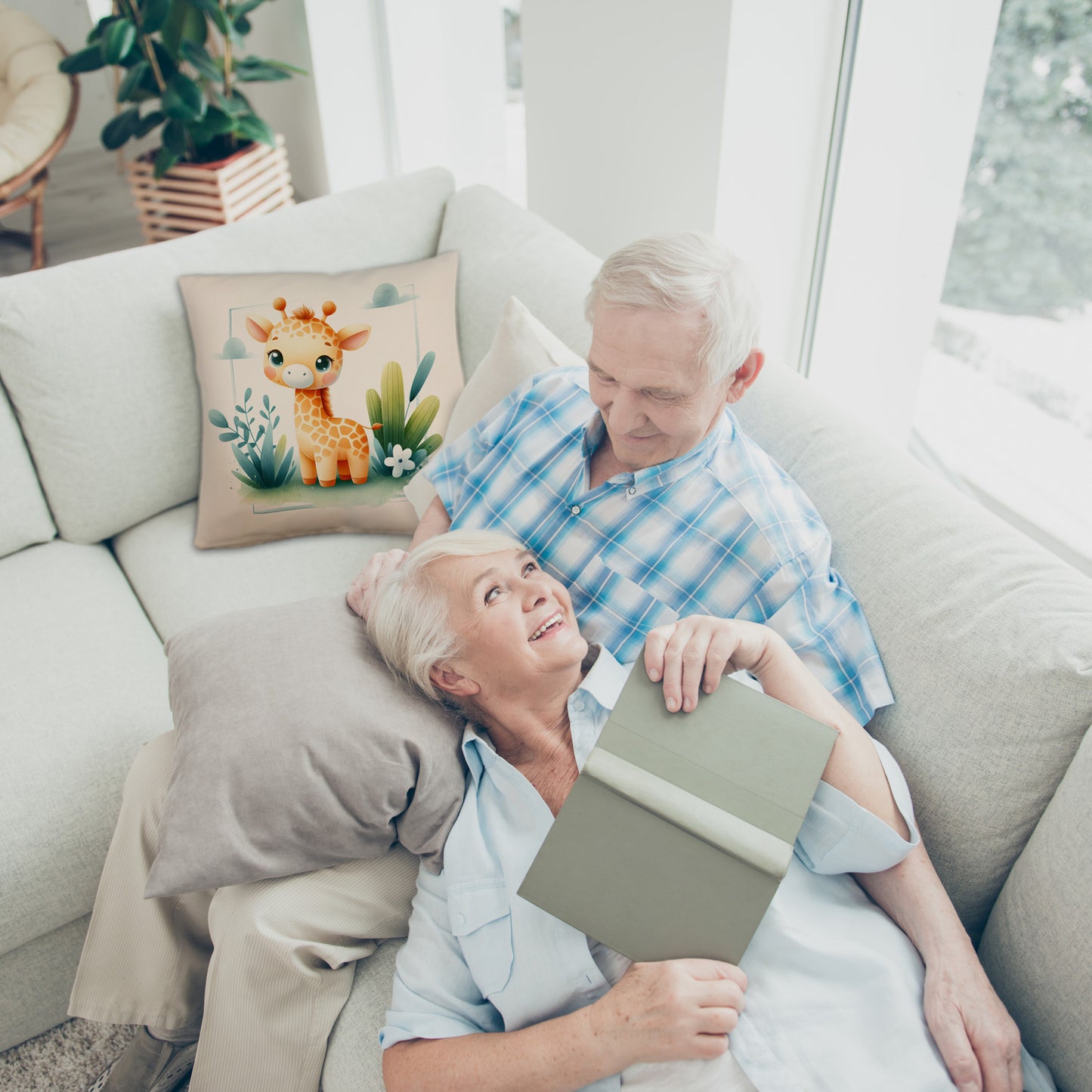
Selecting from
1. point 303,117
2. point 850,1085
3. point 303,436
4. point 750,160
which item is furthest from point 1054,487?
point 303,117

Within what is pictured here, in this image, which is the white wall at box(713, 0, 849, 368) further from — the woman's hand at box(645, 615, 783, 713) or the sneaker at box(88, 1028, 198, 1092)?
the sneaker at box(88, 1028, 198, 1092)

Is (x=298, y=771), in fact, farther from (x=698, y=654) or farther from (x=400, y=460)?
(x=400, y=460)

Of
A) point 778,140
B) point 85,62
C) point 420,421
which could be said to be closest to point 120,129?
point 85,62

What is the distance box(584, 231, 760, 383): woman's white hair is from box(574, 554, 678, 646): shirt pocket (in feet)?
1.03

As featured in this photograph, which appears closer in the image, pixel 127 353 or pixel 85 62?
pixel 127 353

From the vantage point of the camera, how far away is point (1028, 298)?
1.71 metres

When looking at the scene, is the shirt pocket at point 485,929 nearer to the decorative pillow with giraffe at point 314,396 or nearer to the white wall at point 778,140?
the decorative pillow with giraffe at point 314,396

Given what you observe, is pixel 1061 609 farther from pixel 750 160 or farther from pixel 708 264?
pixel 750 160

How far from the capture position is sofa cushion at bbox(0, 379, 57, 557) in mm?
1656

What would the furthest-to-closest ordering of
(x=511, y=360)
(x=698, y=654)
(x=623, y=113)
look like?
1. (x=623, y=113)
2. (x=511, y=360)
3. (x=698, y=654)

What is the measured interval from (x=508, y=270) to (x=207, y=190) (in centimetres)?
159

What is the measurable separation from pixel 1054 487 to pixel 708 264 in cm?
115

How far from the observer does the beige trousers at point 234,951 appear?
41.1 inches

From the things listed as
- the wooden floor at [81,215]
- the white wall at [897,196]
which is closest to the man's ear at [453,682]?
the white wall at [897,196]
